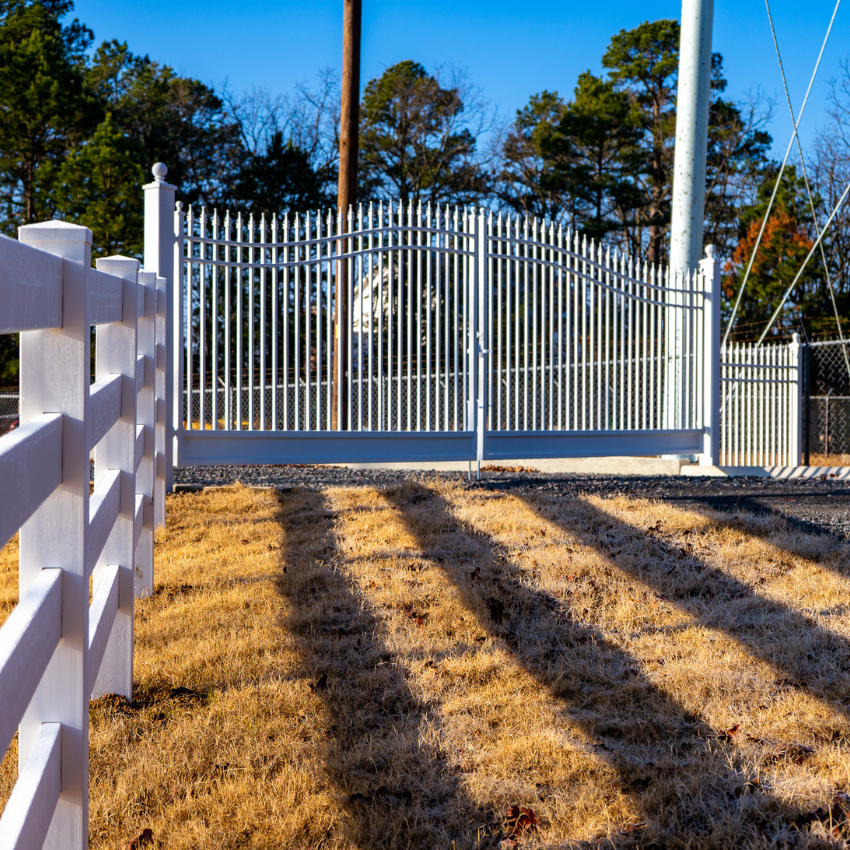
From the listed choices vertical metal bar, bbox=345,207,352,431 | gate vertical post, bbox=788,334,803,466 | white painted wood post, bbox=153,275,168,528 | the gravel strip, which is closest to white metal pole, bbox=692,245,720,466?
the gravel strip

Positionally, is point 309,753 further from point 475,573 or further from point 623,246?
point 623,246

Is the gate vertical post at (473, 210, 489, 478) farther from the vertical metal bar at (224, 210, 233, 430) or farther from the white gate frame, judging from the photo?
the vertical metal bar at (224, 210, 233, 430)

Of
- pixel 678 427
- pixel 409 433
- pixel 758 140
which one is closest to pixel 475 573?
pixel 409 433

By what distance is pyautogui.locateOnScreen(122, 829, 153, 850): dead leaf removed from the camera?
7.30ft

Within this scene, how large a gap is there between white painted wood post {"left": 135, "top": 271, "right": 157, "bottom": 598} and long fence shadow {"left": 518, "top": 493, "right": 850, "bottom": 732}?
259 cm

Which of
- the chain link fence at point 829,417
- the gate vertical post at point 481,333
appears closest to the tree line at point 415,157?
the chain link fence at point 829,417

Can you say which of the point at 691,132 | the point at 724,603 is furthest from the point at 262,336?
the point at 691,132

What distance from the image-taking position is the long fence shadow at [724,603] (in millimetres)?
3488

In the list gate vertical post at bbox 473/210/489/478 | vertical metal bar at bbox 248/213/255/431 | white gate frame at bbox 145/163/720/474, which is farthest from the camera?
gate vertical post at bbox 473/210/489/478

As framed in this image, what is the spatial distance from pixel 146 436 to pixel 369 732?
203 centimetres

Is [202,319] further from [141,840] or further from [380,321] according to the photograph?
[141,840]

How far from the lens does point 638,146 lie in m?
25.5

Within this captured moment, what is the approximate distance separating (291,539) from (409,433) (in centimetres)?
216

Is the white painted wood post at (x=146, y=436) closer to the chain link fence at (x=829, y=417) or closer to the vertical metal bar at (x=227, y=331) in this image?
the vertical metal bar at (x=227, y=331)
